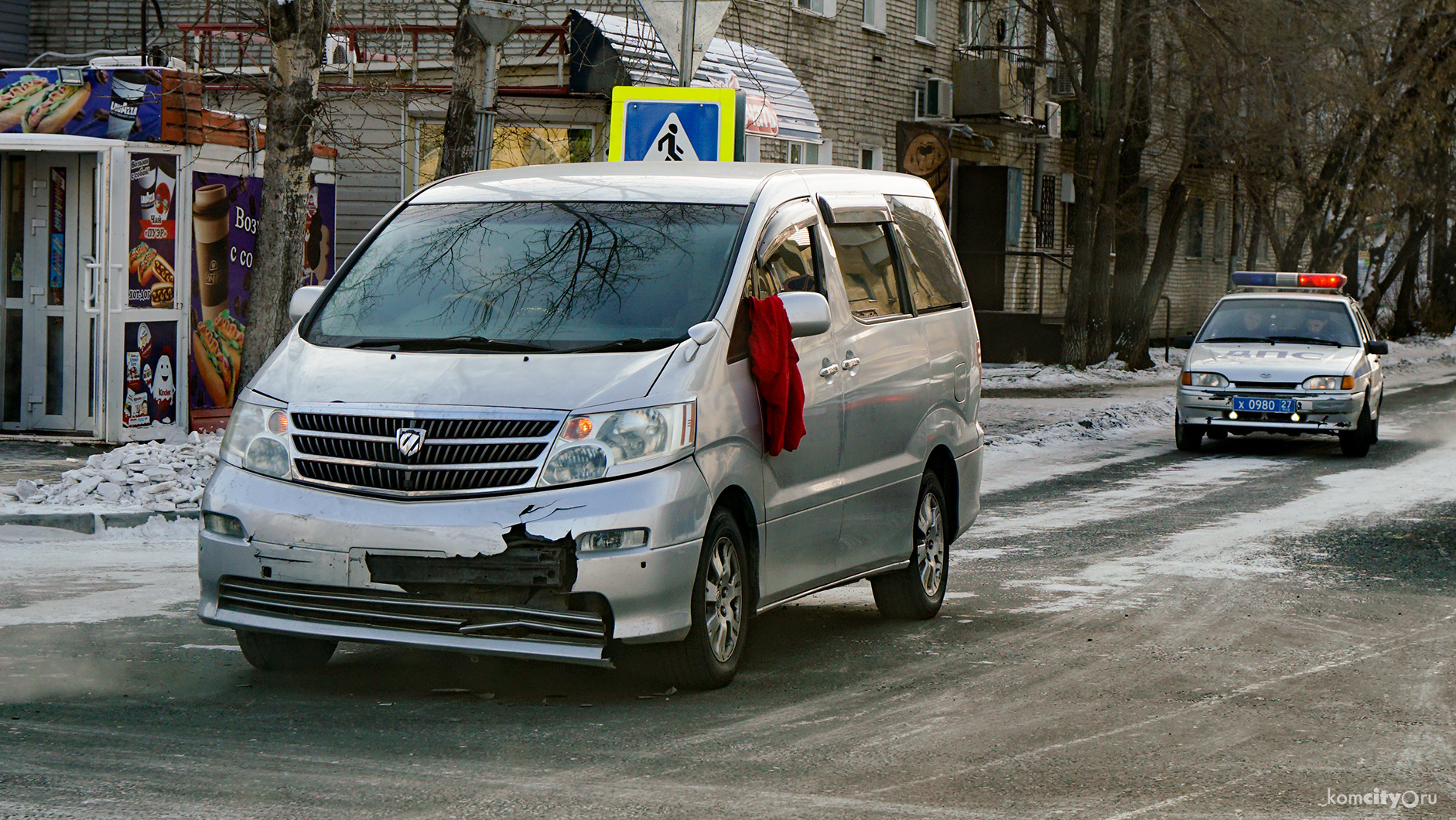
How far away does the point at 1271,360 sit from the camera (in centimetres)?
1850

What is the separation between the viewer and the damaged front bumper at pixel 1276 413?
18031mm

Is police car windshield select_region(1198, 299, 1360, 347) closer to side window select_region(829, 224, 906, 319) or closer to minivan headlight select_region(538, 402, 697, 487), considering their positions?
side window select_region(829, 224, 906, 319)

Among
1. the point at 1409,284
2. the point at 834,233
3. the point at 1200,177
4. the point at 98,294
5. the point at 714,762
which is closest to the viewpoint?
the point at 714,762

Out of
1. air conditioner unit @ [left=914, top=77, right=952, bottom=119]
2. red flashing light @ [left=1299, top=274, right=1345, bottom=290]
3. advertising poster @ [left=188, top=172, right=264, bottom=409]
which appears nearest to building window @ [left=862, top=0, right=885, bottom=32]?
air conditioner unit @ [left=914, top=77, right=952, bottom=119]

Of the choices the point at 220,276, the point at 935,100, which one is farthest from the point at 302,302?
the point at 935,100

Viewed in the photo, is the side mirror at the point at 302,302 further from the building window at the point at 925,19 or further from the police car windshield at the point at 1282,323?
the building window at the point at 925,19

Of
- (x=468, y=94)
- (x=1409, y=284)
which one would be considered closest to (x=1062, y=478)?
(x=468, y=94)

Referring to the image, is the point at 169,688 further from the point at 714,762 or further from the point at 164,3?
the point at 164,3

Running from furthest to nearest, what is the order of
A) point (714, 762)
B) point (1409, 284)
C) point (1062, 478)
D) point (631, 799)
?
1. point (1409, 284)
2. point (1062, 478)
3. point (714, 762)
4. point (631, 799)

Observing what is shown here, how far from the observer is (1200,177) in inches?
1474

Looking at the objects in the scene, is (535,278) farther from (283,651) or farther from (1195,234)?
(1195,234)

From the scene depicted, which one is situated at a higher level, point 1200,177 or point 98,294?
point 1200,177

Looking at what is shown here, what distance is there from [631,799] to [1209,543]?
7.21 m

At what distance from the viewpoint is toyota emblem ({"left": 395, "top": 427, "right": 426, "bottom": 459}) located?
6125 millimetres
